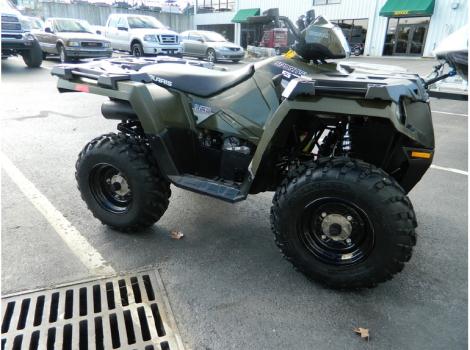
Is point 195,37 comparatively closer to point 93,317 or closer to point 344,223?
point 344,223

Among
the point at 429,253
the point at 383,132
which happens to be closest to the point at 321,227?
the point at 383,132

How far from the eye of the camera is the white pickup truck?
15422mm

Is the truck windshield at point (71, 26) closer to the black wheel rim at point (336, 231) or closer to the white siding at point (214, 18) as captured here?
the black wheel rim at point (336, 231)

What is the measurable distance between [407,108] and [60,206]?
10.4ft

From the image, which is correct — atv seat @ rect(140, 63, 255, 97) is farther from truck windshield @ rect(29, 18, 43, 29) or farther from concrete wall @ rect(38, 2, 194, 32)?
concrete wall @ rect(38, 2, 194, 32)

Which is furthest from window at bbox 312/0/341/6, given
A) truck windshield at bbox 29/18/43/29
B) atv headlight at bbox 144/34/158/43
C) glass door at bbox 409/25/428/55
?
truck windshield at bbox 29/18/43/29

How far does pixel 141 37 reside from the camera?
50.3 ft

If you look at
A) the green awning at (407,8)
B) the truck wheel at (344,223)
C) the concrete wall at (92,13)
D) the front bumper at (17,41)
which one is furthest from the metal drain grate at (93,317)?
the concrete wall at (92,13)

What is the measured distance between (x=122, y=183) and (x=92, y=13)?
37.8m

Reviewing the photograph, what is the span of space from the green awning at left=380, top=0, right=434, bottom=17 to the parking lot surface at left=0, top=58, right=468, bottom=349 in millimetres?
22303

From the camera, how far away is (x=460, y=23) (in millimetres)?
21703

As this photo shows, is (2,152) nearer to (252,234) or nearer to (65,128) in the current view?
(65,128)

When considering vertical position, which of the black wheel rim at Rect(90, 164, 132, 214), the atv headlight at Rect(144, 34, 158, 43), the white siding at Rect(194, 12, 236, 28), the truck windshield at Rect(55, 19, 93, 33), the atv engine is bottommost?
the black wheel rim at Rect(90, 164, 132, 214)

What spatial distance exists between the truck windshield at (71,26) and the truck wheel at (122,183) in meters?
14.0
